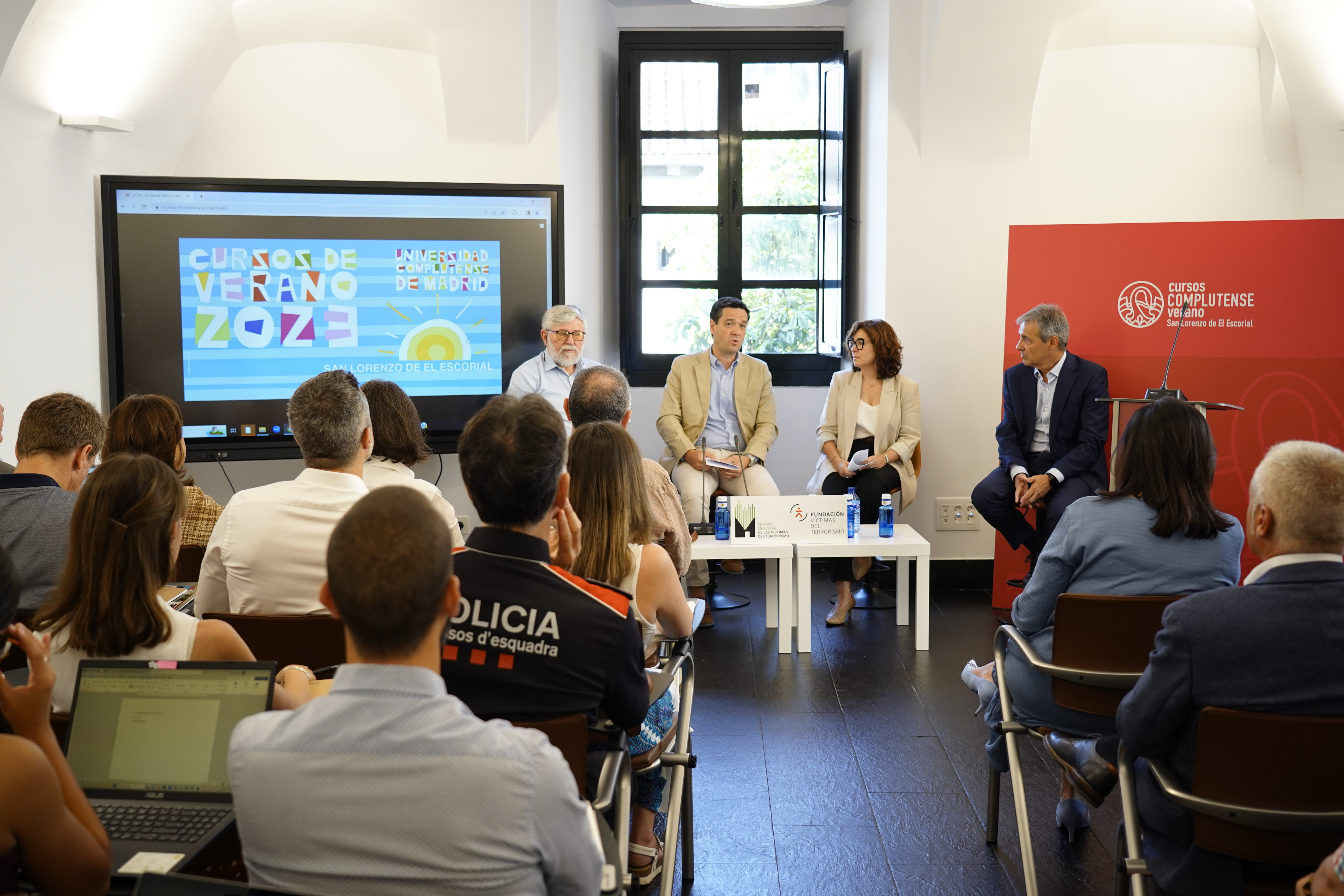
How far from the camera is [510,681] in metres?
1.80

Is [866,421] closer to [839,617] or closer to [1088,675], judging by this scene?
[839,617]

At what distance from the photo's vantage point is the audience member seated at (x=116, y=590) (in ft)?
5.76

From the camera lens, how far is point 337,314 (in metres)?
5.32

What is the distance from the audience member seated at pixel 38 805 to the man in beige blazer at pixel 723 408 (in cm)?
440

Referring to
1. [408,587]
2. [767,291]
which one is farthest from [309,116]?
[408,587]

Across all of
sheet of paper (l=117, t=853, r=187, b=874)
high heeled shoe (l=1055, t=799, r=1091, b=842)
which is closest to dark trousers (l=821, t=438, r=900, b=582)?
high heeled shoe (l=1055, t=799, r=1091, b=842)

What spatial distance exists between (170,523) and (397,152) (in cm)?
414

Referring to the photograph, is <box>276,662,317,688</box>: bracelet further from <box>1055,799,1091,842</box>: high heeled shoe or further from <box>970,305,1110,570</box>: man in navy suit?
<box>970,305,1110,570</box>: man in navy suit

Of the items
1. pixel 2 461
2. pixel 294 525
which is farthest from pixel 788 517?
pixel 2 461

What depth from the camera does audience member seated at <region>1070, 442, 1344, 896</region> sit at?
6.14ft

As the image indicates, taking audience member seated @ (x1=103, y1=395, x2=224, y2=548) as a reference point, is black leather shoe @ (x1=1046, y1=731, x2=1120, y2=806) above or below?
below

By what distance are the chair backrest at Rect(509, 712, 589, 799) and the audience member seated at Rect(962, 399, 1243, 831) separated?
4.54ft

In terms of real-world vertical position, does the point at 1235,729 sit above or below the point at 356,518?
below

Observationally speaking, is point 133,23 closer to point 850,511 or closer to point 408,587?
point 850,511
